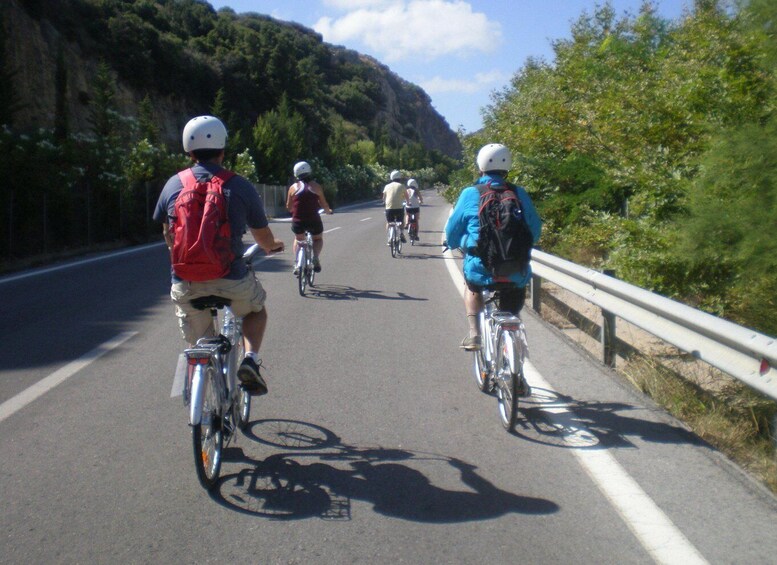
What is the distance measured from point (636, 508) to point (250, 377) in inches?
90.5

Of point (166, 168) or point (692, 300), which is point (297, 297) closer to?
point (692, 300)

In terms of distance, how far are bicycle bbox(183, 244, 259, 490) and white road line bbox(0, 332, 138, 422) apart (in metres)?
1.89

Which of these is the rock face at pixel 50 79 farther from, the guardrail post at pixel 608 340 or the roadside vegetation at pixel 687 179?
the guardrail post at pixel 608 340

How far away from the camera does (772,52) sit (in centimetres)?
755

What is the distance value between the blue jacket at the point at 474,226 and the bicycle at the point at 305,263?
20.5ft

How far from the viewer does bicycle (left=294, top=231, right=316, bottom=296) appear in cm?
1259

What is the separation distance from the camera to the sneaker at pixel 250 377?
5.27 metres

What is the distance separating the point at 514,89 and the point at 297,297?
18265 millimetres

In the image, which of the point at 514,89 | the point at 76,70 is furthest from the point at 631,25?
the point at 76,70

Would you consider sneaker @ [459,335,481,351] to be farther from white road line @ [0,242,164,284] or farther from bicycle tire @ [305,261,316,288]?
white road line @ [0,242,164,284]

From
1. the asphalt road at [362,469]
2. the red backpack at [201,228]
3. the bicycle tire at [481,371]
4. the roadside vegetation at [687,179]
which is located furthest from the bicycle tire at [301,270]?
the red backpack at [201,228]

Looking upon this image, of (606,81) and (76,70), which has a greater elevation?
(76,70)

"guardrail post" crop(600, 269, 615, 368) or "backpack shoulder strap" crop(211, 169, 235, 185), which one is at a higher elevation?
"backpack shoulder strap" crop(211, 169, 235, 185)

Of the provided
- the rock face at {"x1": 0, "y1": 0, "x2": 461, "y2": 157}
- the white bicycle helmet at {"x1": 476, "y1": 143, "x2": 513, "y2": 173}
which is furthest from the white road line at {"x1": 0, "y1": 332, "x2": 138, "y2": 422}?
→ the rock face at {"x1": 0, "y1": 0, "x2": 461, "y2": 157}
